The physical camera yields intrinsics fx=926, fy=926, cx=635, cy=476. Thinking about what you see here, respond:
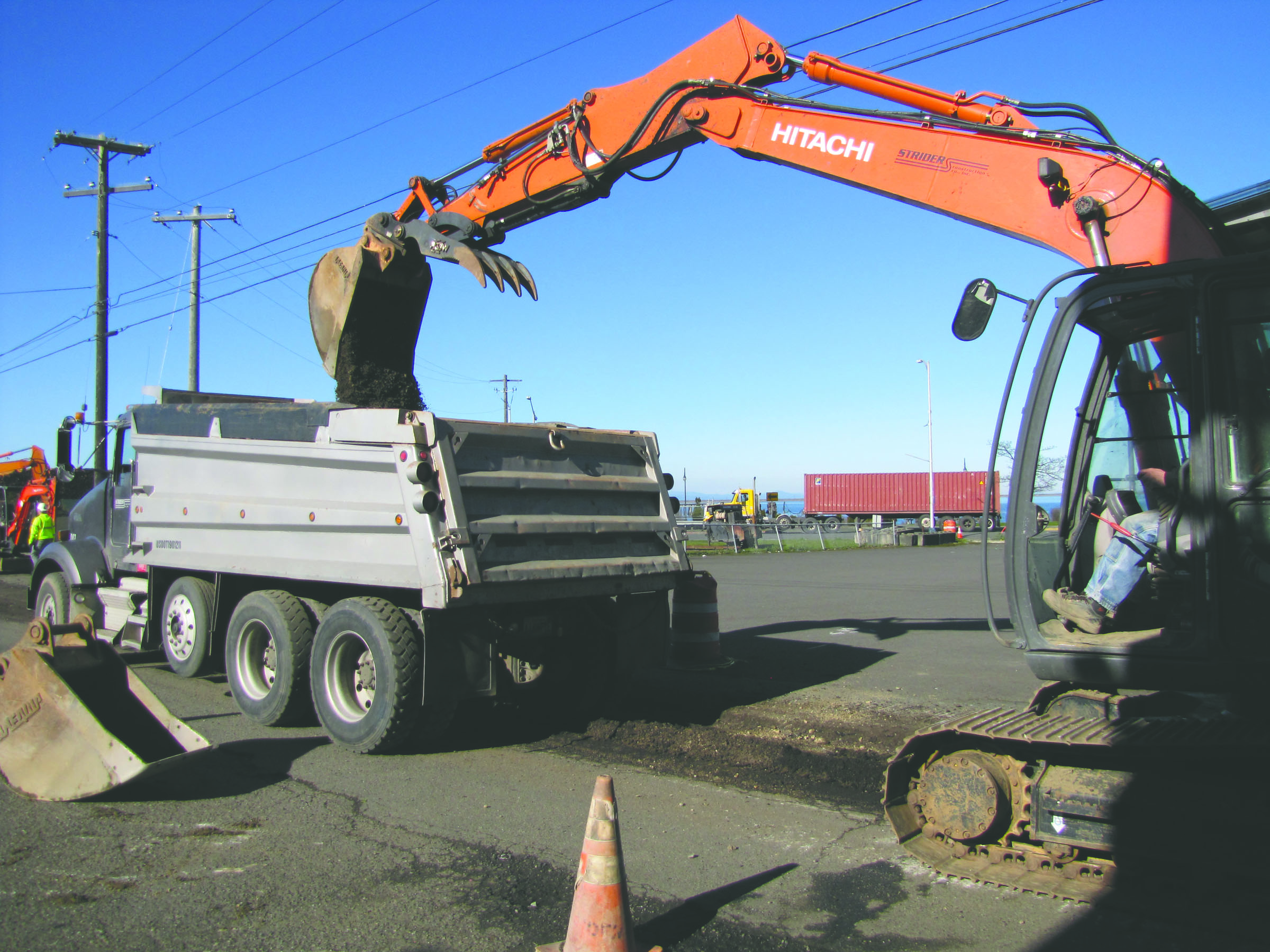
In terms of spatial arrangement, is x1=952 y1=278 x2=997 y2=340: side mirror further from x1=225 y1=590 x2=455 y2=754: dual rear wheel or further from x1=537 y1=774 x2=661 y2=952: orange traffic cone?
x1=225 y1=590 x2=455 y2=754: dual rear wheel

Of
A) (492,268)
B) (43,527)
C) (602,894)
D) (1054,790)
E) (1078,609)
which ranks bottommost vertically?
(602,894)

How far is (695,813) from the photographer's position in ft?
17.2

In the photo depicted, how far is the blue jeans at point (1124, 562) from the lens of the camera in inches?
166

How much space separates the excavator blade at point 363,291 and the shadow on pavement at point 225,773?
361 centimetres

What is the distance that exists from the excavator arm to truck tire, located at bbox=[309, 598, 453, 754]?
3267 mm

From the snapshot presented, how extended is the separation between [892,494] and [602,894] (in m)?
59.9

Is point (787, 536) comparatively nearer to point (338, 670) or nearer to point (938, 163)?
point (338, 670)

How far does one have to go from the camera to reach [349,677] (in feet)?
22.1

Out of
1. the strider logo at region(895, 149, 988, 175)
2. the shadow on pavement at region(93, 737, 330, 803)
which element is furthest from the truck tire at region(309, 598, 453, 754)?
the strider logo at region(895, 149, 988, 175)

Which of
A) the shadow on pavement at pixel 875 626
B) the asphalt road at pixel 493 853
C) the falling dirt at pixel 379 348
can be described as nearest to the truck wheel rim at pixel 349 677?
the asphalt road at pixel 493 853

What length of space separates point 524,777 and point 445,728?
812 mm

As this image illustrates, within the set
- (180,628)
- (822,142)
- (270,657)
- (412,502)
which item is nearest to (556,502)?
(412,502)

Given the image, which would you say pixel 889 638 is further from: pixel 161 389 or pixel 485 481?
pixel 161 389

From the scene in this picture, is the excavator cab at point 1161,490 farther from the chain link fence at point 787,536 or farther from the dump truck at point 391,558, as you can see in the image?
the chain link fence at point 787,536
